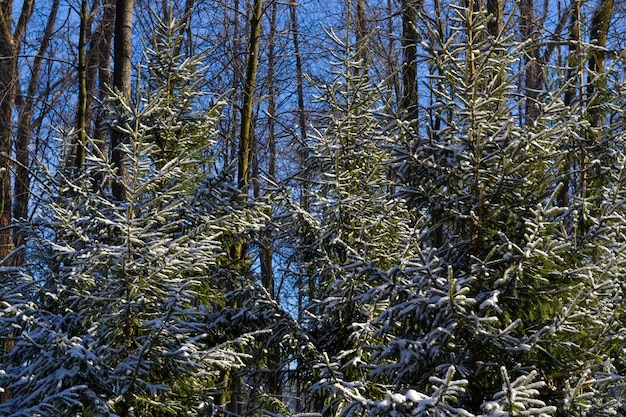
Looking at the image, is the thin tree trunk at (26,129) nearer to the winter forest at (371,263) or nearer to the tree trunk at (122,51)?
the tree trunk at (122,51)

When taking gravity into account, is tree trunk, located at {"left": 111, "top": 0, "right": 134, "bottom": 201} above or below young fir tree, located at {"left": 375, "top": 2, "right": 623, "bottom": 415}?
above

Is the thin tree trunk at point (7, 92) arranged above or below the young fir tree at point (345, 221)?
above

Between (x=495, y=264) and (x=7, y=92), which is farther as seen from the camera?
(x=7, y=92)

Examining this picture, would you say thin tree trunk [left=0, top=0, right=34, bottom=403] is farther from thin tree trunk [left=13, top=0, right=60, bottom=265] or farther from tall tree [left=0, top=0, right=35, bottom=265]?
thin tree trunk [left=13, top=0, right=60, bottom=265]

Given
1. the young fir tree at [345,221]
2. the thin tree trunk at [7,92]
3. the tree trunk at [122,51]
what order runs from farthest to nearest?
the thin tree trunk at [7,92], the tree trunk at [122,51], the young fir tree at [345,221]

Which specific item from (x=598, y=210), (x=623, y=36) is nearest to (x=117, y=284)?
(x=598, y=210)

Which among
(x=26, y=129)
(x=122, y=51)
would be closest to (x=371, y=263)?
(x=122, y=51)

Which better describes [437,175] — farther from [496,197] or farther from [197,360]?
[197,360]

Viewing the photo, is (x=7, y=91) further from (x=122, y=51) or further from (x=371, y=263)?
(x=371, y=263)

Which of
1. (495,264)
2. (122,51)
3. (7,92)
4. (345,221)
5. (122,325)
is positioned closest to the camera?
(495,264)

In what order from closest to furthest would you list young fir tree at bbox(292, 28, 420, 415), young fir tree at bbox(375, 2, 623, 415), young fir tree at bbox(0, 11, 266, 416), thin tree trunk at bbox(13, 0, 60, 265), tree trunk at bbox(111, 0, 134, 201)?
young fir tree at bbox(375, 2, 623, 415) < young fir tree at bbox(0, 11, 266, 416) < young fir tree at bbox(292, 28, 420, 415) < tree trunk at bbox(111, 0, 134, 201) < thin tree trunk at bbox(13, 0, 60, 265)

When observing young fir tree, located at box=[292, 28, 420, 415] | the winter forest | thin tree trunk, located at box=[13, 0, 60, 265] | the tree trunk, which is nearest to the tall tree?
thin tree trunk, located at box=[13, 0, 60, 265]

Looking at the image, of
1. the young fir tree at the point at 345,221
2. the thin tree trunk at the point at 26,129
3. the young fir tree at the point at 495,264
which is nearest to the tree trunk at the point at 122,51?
the young fir tree at the point at 345,221

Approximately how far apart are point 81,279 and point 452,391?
3641mm
